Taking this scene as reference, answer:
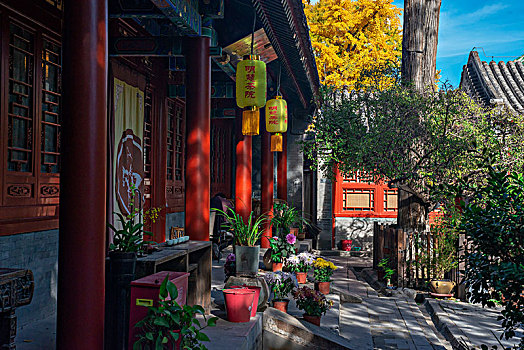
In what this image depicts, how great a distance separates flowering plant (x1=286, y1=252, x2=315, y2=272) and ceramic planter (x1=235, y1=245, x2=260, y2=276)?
1.62 metres

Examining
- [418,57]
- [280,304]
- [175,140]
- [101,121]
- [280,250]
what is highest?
[418,57]

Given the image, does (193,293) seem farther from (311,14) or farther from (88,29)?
(311,14)

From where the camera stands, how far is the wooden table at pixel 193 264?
4.80 m

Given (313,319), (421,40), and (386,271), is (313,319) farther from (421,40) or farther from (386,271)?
(421,40)

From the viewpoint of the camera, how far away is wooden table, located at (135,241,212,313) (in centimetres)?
480

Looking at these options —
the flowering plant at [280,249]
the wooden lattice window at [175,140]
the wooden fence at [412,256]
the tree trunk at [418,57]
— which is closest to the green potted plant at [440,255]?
the wooden fence at [412,256]

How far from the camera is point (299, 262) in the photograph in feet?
28.1

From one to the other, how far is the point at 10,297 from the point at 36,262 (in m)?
2.43

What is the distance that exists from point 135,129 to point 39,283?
3119 millimetres

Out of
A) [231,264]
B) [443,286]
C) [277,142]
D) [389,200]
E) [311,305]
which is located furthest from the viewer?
[389,200]

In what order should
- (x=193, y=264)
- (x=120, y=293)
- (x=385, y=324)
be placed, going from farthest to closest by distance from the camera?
(x=385, y=324) → (x=193, y=264) → (x=120, y=293)

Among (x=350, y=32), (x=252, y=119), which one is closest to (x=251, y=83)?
(x=252, y=119)

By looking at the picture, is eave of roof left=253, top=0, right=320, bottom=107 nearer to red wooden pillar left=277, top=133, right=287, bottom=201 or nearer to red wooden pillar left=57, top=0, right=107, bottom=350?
red wooden pillar left=57, top=0, right=107, bottom=350

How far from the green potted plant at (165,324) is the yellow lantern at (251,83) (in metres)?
3.35
